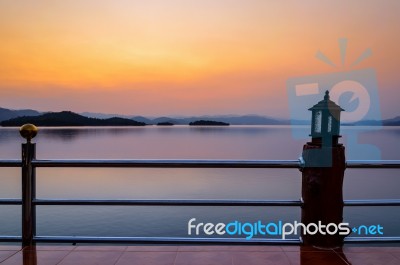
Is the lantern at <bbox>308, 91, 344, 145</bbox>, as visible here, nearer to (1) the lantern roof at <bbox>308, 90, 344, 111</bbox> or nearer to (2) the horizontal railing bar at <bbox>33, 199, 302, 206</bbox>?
(1) the lantern roof at <bbox>308, 90, 344, 111</bbox>

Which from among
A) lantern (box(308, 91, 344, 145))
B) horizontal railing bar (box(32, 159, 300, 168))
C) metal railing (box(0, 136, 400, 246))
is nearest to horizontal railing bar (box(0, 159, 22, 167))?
metal railing (box(0, 136, 400, 246))

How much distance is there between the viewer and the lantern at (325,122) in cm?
313

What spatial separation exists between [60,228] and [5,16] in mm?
13811

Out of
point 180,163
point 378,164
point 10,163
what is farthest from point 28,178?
point 378,164

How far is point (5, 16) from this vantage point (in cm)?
1189

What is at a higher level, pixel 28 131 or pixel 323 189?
pixel 28 131

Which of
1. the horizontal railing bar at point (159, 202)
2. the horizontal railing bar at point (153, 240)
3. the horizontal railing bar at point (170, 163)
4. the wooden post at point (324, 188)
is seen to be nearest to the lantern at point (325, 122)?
the wooden post at point (324, 188)

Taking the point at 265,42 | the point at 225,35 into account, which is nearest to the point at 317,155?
the point at 265,42

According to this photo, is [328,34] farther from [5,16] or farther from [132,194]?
[132,194]

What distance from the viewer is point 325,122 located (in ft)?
10.5

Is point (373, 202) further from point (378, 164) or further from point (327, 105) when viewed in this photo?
point (327, 105)

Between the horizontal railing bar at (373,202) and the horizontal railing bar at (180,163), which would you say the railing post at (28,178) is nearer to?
the horizontal railing bar at (180,163)

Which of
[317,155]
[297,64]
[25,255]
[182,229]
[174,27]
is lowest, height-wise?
[182,229]

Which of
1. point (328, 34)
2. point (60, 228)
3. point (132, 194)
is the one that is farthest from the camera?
point (132, 194)
